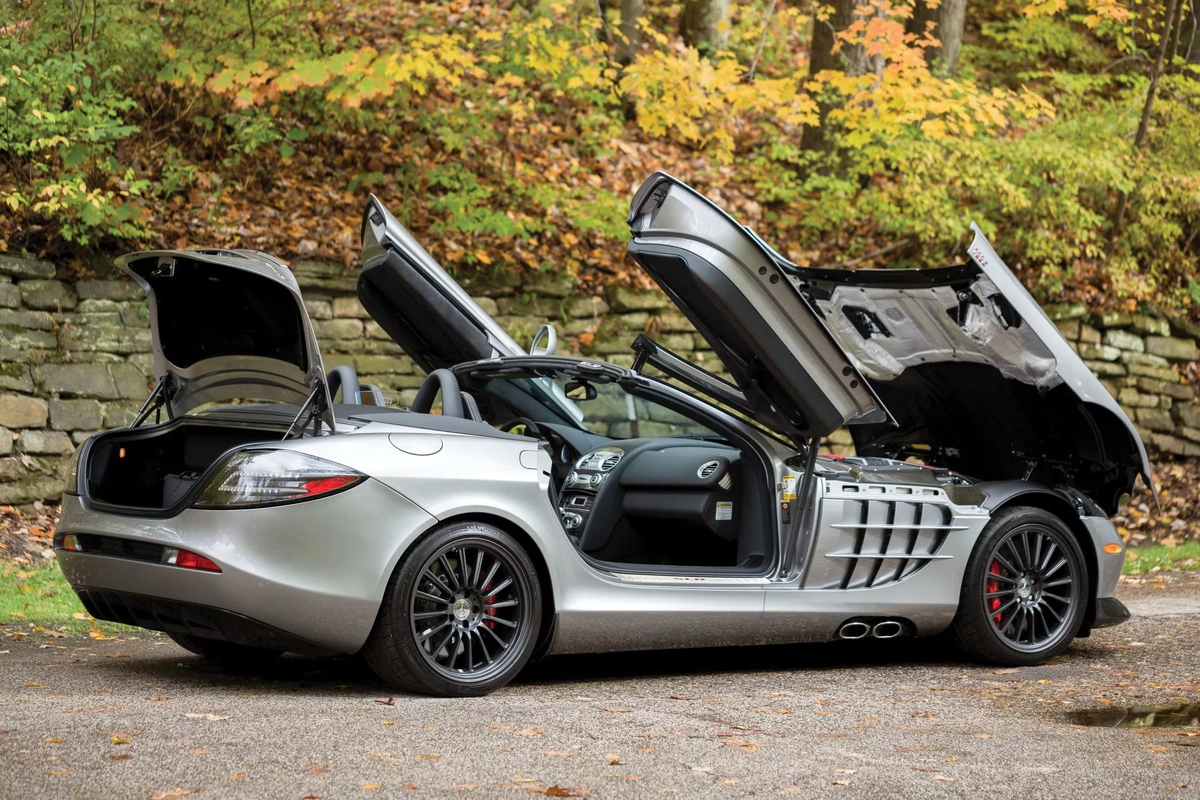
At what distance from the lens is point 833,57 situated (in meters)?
15.4

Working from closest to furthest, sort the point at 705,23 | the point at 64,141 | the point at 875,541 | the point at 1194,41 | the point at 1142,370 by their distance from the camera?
the point at 875,541, the point at 64,141, the point at 1142,370, the point at 1194,41, the point at 705,23

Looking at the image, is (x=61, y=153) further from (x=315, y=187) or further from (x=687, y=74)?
(x=687, y=74)

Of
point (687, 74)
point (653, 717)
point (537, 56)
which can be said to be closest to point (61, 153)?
point (537, 56)

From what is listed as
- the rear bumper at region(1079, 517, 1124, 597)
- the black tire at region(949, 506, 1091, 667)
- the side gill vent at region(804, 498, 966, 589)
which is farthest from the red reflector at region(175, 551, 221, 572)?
the rear bumper at region(1079, 517, 1124, 597)

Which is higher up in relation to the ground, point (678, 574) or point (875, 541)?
point (875, 541)

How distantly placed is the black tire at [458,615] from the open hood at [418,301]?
164 centimetres

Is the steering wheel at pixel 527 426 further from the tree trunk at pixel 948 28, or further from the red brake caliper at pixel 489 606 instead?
the tree trunk at pixel 948 28

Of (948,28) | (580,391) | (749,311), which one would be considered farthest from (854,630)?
(948,28)

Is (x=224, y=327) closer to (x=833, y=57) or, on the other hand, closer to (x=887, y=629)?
(x=887, y=629)

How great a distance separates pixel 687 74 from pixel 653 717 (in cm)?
988

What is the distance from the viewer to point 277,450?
495cm

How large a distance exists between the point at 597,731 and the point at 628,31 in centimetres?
1280

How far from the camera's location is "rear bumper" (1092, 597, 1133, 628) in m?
6.86

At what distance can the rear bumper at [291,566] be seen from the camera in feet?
15.9
